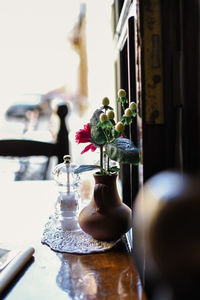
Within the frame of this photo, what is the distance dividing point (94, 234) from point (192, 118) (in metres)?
0.33

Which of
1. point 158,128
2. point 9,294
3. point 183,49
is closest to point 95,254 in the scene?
point 9,294

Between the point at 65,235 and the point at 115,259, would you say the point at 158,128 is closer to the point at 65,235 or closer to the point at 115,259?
the point at 115,259

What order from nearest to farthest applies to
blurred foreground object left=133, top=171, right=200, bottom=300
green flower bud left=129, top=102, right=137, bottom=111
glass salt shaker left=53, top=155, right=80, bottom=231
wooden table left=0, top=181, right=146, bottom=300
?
blurred foreground object left=133, top=171, right=200, bottom=300 → wooden table left=0, top=181, right=146, bottom=300 → green flower bud left=129, top=102, right=137, bottom=111 → glass salt shaker left=53, top=155, right=80, bottom=231

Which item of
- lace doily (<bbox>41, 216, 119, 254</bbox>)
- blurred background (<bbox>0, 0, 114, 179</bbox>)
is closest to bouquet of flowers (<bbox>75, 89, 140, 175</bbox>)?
lace doily (<bbox>41, 216, 119, 254</bbox>)

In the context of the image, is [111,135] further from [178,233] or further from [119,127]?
[178,233]

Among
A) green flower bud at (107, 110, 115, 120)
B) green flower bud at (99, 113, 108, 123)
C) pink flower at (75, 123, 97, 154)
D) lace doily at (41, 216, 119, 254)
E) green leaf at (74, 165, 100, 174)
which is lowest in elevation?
lace doily at (41, 216, 119, 254)

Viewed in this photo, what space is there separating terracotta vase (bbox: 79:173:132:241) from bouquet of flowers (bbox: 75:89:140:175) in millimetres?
33

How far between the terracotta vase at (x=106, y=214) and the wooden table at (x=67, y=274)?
0.04 m

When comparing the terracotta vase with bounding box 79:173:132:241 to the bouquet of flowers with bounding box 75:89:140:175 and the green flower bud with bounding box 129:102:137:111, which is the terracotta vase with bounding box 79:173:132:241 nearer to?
the bouquet of flowers with bounding box 75:89:140:175

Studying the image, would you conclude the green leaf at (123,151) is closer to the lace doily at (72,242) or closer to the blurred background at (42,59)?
the lace doily at (72,242)

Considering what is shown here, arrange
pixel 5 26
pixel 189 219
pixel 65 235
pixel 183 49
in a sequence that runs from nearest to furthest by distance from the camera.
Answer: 1. pixel 189 219
2. pixel 183 49
3. pixel 65 235
4. pixel 5 26

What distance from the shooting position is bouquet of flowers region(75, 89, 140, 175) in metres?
0.59

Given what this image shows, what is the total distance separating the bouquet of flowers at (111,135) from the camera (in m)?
0.59

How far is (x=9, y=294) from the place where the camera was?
1.70 feet
